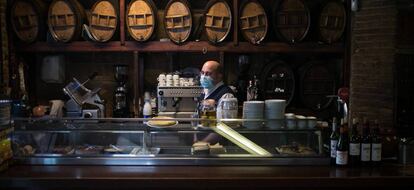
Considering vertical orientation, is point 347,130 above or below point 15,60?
below

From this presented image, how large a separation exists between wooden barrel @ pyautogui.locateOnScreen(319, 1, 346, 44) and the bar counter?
2.59m

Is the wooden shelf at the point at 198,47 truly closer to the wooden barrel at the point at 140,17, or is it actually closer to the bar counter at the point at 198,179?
the wooden barrel at the point at 140,17

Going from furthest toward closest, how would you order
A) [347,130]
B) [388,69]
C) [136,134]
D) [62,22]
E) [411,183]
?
[62,22], [388,69], [136,134], [347,130], [411,183]

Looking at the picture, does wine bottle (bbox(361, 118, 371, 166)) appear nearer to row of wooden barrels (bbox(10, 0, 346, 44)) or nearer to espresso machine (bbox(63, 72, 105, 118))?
row of wooden barrels (bbox(10, 0, 346, 44))

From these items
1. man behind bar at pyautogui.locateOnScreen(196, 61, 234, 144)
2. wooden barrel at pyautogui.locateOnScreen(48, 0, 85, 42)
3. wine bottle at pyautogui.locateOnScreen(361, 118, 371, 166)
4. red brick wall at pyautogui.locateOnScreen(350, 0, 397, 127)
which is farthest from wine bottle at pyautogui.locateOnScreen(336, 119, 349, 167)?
wooden barrel at pyautogui.locateOnScreen(48, 0, 85, 42)

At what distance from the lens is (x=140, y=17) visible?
482 centimetres

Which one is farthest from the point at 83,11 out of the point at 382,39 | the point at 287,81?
the point at 382,39

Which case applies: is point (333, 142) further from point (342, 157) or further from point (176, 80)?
point (176, 80)

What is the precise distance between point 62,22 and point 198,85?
1772mm

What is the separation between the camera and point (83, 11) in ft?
16.4

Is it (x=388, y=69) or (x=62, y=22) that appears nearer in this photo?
(x=388, y=69)

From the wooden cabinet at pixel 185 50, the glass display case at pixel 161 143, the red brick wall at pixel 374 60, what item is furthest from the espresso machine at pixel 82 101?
the red brick wall at pixel 374 60

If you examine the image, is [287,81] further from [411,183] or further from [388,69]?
[411,183]

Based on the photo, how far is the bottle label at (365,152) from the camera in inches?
100
